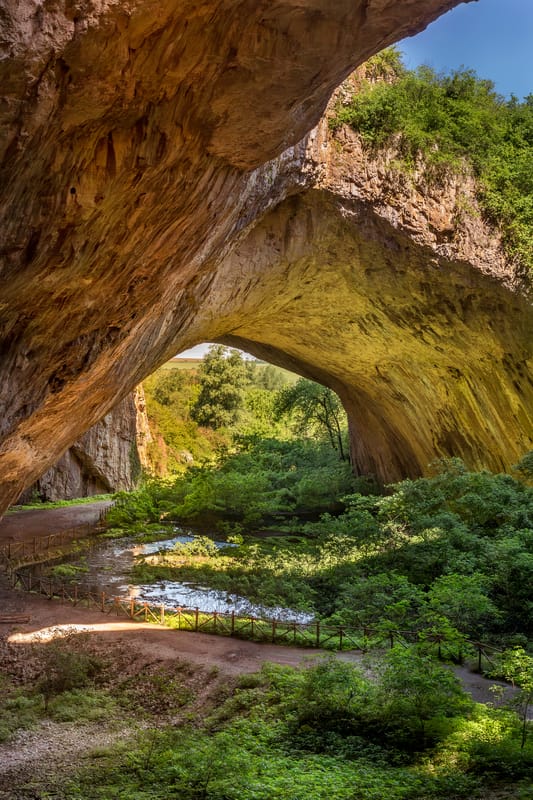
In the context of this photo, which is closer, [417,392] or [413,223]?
[413,223]

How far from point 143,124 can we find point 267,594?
11.0 metres

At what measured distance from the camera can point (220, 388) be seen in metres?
43.1

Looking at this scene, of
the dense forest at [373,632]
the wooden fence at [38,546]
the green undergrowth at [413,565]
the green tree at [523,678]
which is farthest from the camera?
the wooden fence at [38,546]

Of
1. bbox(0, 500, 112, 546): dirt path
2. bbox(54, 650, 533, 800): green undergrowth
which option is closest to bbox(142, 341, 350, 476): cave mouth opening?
bbox(0, 500, 112, 546): dirt path

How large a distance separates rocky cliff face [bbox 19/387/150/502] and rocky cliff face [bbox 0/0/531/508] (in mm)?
13660

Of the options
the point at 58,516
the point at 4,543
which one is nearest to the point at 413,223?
the point at 4,543

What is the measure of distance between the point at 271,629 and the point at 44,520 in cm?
1471

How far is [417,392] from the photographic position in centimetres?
1962

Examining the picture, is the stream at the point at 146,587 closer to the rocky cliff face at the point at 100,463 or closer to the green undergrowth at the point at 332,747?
the green undergrowth at the point at 332,747

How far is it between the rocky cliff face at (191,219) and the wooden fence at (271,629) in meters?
3.86

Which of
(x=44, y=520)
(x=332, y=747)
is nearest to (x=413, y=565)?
(x=332, y=747)

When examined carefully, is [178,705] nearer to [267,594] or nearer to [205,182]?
[267,594]

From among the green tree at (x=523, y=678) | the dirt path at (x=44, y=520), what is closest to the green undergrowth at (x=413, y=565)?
the green tree at (x=523, y=678)

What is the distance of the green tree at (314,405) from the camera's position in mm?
33156
